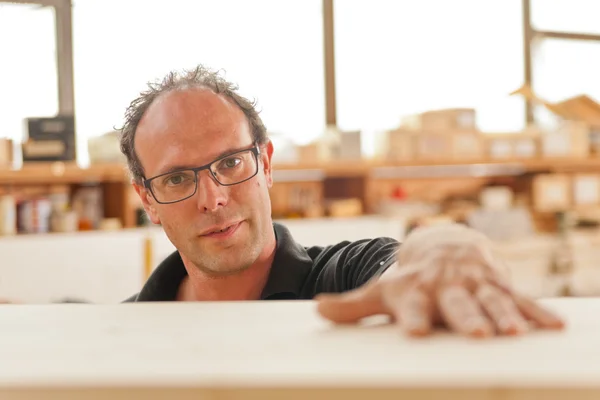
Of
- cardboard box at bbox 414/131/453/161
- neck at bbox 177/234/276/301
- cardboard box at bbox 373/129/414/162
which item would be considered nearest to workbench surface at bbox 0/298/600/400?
neck at bbox 177/234/276/301

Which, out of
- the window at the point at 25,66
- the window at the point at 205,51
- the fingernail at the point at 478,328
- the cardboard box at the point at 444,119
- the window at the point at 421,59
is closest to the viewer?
the fingernail at the point at 478,328

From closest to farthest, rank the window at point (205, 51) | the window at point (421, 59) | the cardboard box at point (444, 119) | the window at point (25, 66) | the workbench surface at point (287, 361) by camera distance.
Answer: the workbench surface at point (287, 361) → the window at point (25, 66) → the window at point (205, 51) → the cardboard box at point (444, 119) → the window at point (421, 59)

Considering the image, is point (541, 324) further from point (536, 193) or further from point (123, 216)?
point (536, 193)

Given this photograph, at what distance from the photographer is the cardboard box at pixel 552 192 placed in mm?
5695

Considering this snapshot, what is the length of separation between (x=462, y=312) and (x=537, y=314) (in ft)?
0.27

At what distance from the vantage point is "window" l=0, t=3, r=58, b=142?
14.8 ft

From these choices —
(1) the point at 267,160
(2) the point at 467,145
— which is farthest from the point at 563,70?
(1) the point at 267,160

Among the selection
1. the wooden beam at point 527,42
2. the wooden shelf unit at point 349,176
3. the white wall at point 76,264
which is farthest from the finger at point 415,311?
the wooden beam at point 527,42

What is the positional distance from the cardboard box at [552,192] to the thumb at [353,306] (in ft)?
17.4

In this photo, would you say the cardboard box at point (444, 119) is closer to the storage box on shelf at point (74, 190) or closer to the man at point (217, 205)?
the storage box on shelf at point (74, 190)

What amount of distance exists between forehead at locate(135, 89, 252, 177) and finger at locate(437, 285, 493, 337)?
1110mm

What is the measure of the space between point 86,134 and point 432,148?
8.20 ft

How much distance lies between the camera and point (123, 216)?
4605 millimetres

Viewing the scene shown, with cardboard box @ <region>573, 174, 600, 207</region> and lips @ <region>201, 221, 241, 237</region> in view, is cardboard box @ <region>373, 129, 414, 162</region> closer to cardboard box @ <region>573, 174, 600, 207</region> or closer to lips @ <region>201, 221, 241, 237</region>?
cardboard box @ <region>573, 174, 600, 207</region>
